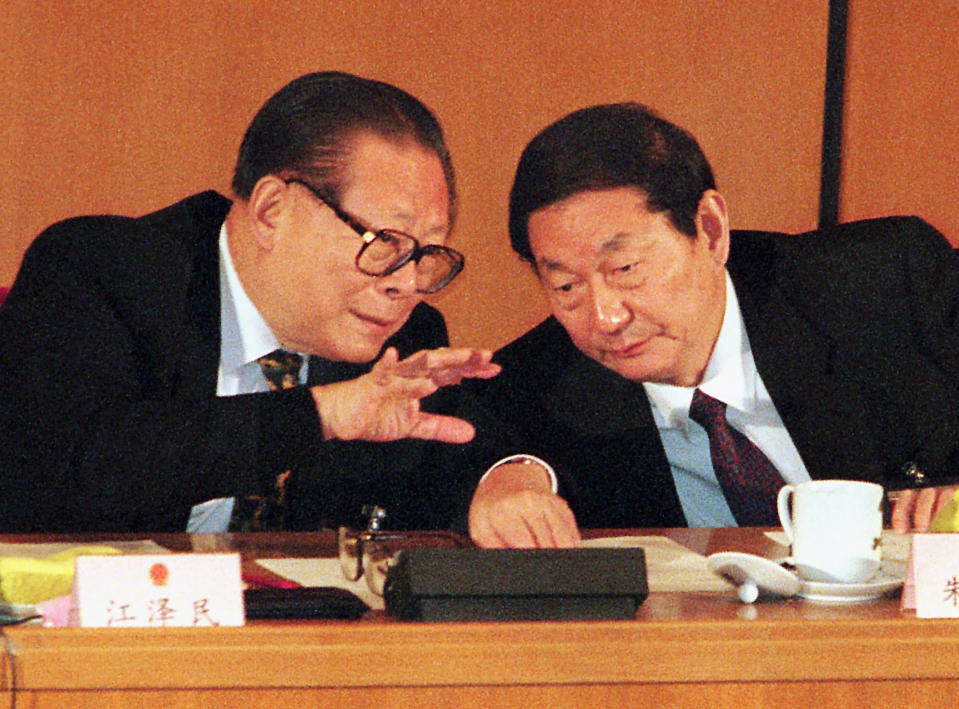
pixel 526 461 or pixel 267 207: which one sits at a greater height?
pixel 267 207

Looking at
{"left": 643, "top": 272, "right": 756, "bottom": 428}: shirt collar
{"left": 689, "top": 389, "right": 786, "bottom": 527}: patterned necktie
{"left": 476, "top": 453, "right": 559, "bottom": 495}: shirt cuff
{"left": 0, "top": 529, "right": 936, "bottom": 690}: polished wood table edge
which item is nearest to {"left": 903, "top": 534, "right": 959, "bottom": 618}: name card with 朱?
{"left": 0, "top": 529, "right": 936, "bottom": 690}: polished wood table edge

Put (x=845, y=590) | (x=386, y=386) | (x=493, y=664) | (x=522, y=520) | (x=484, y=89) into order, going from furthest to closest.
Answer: (x=484, y=89)
(x=386, y=386)
(x=522, y=520)
(x=845, y=590)
(x=493, y=664)

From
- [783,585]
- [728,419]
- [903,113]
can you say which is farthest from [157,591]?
[903,113]

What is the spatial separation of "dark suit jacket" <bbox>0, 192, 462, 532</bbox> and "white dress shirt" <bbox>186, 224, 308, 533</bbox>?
36 millimetres

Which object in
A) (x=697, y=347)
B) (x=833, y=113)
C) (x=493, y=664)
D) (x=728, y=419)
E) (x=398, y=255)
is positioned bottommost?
(x=493, y=664)

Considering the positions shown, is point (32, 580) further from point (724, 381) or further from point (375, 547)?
point (724, 381)

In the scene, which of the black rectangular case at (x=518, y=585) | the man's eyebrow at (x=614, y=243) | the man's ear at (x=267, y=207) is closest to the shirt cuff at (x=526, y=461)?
the man's eyebrow at (x=614, y=243)

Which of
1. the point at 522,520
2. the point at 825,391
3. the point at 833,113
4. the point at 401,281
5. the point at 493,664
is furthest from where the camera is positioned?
the point at 833,113

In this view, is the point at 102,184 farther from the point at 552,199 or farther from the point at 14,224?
the point at 552,199

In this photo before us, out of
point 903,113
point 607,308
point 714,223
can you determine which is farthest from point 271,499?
point 903,113

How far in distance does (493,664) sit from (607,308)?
40.6 inches

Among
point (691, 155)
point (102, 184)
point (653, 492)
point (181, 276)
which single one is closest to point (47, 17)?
point (102, 184)

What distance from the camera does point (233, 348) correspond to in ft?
5.90

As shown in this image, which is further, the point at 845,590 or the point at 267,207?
the point at 267,207
